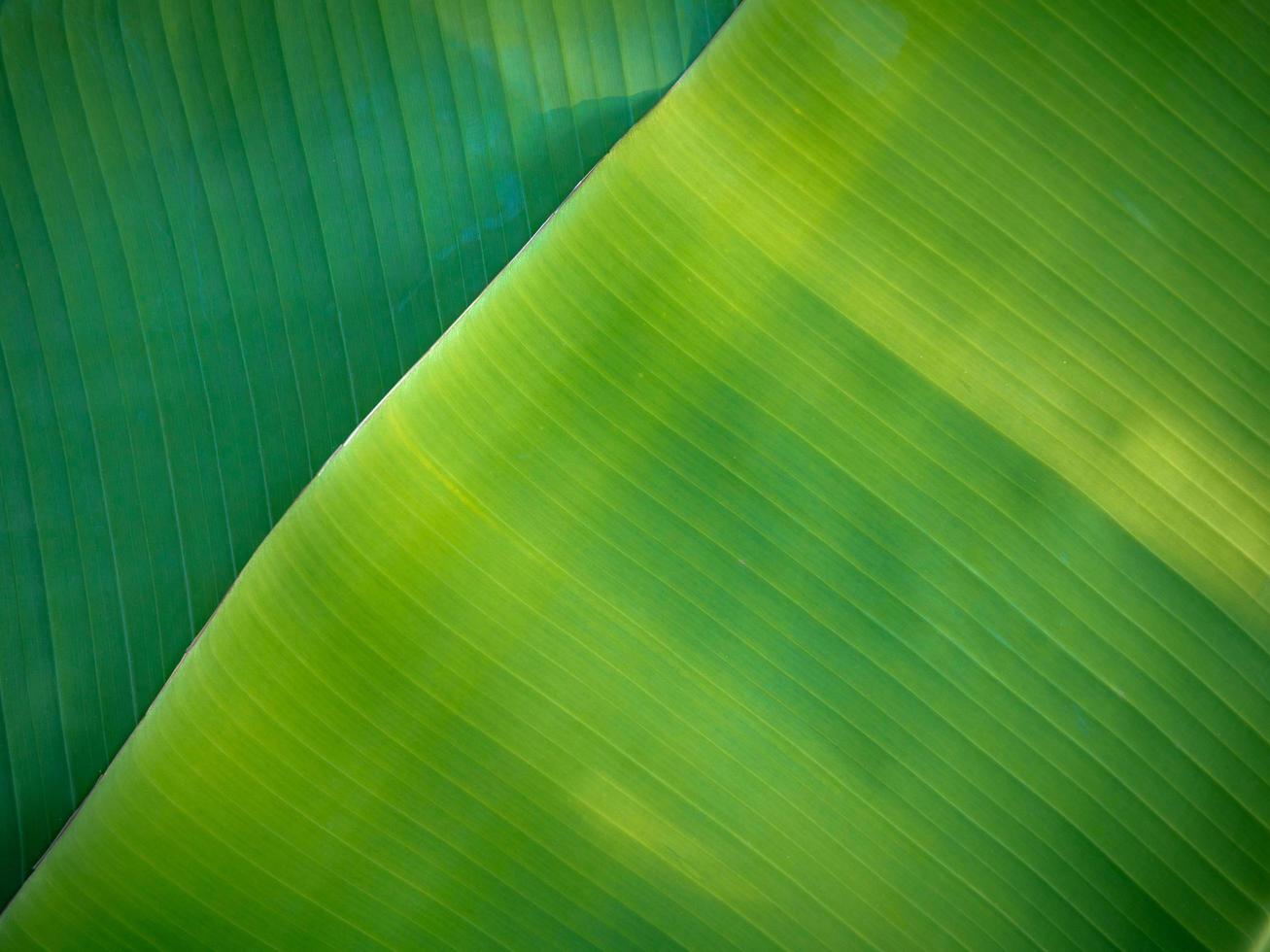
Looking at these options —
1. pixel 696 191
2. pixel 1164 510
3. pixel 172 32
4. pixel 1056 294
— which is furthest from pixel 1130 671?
pixel 172 32

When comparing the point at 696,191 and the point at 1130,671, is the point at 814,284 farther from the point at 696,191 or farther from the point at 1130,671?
the point at 1130,671

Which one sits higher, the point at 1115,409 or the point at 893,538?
the point at 1115,409

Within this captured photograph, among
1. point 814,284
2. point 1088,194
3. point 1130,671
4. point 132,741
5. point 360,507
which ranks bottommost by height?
point 132,741
